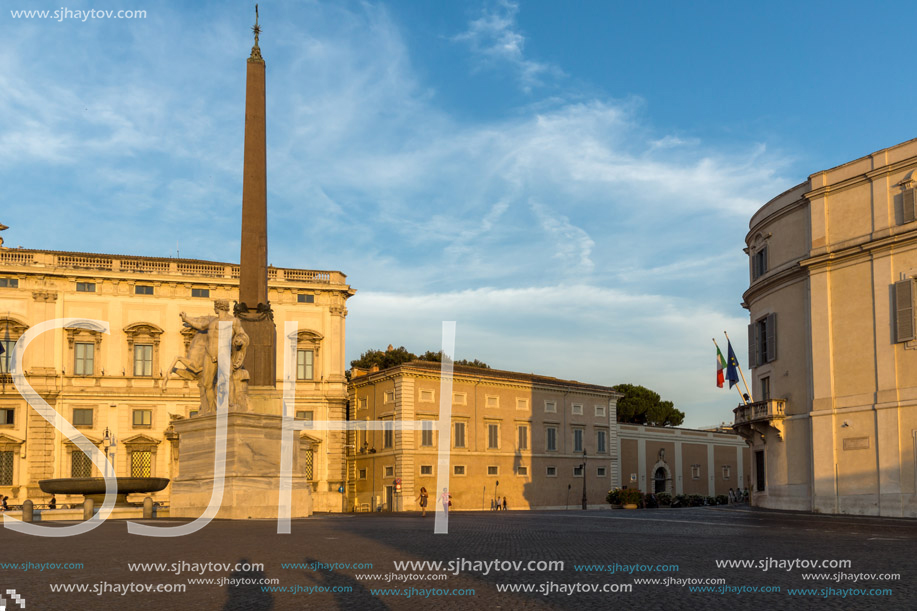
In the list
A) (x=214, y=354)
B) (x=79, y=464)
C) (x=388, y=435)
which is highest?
(x=214, y=354)

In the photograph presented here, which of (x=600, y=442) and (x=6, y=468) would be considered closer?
(x=6, y=468)

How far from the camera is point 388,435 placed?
5109 cm

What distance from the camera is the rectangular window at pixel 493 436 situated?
5391cm

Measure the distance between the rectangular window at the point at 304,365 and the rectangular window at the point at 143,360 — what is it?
25.0 feet

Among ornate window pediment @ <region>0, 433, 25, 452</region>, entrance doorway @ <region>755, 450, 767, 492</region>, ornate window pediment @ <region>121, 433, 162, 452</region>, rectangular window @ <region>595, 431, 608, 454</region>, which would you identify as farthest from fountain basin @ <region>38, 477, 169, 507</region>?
rectangular window @ <region>595, 431, 608, 454</region>

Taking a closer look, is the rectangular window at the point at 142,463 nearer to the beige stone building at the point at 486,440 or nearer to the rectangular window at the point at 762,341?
the beige stone building at the point at 486,440

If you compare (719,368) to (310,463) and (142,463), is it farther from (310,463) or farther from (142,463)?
(142,463)

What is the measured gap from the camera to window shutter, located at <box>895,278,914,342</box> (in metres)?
28.2

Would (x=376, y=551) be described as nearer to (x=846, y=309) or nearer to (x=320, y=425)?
(x=846, y=309)

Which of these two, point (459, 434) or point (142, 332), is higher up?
point (142, 332)

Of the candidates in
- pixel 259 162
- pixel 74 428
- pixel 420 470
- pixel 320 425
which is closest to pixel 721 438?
pixel 420 470

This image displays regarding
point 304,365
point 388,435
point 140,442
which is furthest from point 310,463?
point 140,442

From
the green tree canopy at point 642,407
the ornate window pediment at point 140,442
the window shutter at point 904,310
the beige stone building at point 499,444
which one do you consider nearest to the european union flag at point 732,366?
the window shutter at point 904,310

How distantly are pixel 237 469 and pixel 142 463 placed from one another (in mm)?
32399
